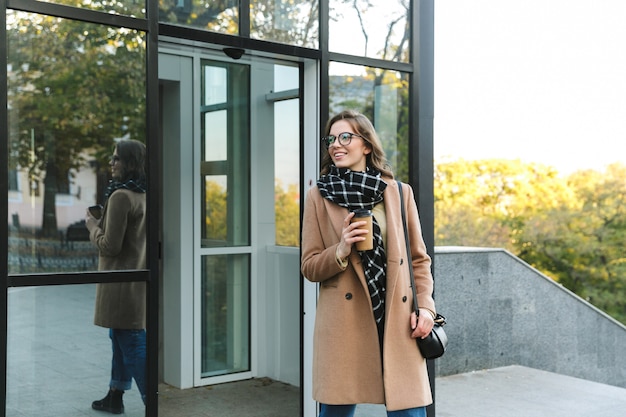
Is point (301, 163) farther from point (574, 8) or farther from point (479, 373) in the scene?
point (574, 8)

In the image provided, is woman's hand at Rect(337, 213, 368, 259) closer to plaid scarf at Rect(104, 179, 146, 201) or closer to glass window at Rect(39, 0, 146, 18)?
plaid scarf at Rect(104, 179, 146, 201)

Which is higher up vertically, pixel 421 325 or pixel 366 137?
pixel 366 137

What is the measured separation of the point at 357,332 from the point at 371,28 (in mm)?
2482

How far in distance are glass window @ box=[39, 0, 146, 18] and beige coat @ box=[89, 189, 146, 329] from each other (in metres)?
0.88

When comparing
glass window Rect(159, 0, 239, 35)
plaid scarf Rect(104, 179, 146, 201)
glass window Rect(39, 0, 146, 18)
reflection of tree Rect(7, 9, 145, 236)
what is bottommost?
plaid scarf Rect(104, 179, 146, 201)

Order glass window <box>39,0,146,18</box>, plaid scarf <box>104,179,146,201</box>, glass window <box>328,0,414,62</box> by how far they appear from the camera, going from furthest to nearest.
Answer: glass window <box>328,0,414,62</box> → plaid scarf <box>104,179,146,201</box> → glass window <box>39,0,146,18</box>

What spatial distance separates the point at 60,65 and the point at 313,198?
1386 mm

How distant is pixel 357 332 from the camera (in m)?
3.58

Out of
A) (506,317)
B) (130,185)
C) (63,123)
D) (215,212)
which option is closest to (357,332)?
(130,185)

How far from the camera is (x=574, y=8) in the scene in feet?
89.8

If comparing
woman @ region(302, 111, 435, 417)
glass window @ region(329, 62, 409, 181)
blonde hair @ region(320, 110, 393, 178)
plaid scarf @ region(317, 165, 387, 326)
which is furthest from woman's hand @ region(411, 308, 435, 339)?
glass window @ region(329, 62, 409, 181)

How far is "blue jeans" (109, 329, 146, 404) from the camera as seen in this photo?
13.5ft

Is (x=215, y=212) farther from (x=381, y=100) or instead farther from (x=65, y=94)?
(x=65, y=94)

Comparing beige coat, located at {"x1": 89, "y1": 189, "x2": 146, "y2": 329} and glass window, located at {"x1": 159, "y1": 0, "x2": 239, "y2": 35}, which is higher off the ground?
glass window, located at {"x1": 159, "y1": 0, "x2": 239, "y2": 35}
